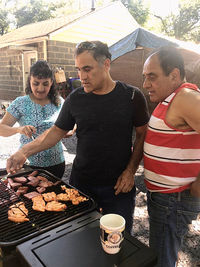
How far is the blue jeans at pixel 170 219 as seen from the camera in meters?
1.78

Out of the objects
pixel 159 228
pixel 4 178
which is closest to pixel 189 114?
pixel 159 228

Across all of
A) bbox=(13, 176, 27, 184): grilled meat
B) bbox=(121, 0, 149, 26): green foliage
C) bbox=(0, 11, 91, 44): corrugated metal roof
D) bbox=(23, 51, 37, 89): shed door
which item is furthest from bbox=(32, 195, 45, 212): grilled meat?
bbox=(121, 0, 149, 26): green foliage

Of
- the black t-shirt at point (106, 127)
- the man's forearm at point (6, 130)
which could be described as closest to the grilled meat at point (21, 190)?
the black t-shirt at point (106, 127)

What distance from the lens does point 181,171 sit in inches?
68.9

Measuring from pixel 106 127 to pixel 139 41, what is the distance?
551 cm

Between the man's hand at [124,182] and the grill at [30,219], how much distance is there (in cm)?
40

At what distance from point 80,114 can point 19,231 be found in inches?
43.6

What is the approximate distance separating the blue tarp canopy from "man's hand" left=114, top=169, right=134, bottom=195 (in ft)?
16.8

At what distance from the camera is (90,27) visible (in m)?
12.2

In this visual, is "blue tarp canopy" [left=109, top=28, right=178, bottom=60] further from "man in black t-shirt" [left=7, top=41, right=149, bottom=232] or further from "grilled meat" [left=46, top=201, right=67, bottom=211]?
"grilled meat" [left=46, top=201, right=67, bottom=211]

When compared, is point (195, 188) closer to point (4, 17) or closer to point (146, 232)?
point (146, 232)

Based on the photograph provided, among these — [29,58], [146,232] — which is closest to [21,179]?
[146,232]

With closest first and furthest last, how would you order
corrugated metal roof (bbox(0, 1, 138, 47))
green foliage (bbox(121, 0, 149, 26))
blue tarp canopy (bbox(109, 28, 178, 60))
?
blue tarp canopy (bbox(109, 28, 178, 60))
corrugated metal roof (bbox(0, 1, 138, 47))
green foliage (bbox(121, 0, 149, 26))

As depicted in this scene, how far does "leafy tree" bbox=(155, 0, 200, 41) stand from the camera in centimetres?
3331
